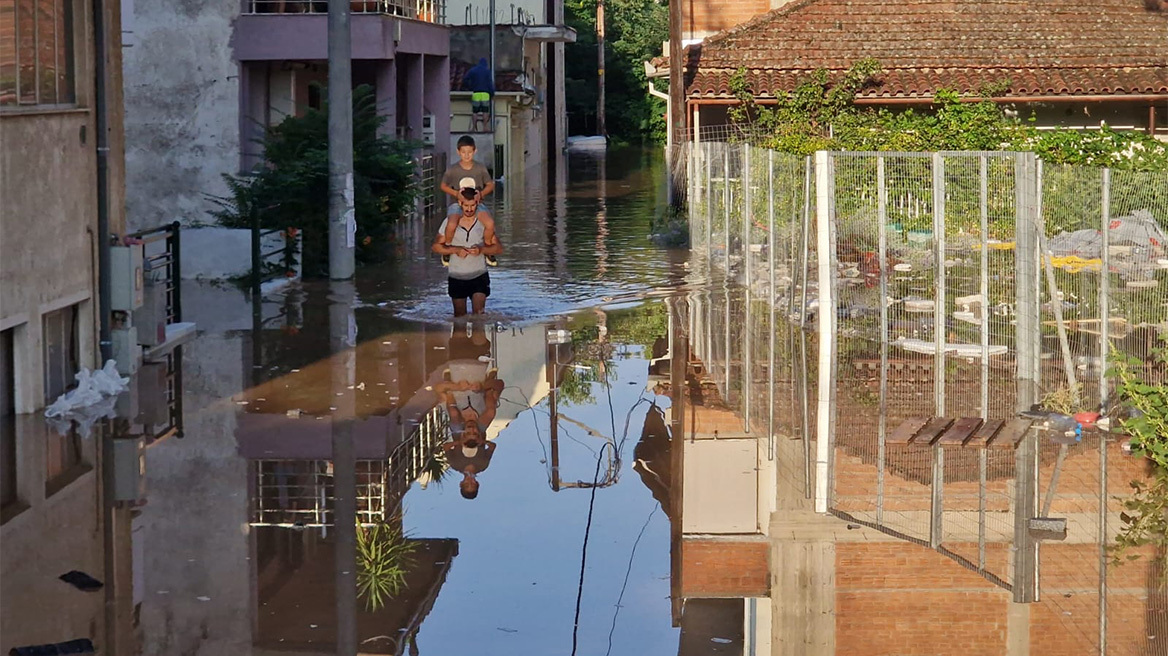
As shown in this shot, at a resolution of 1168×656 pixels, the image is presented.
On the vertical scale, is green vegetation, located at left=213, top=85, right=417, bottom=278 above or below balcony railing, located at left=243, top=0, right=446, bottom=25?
below

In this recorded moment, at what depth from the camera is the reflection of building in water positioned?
747 cm

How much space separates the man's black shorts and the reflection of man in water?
481mm

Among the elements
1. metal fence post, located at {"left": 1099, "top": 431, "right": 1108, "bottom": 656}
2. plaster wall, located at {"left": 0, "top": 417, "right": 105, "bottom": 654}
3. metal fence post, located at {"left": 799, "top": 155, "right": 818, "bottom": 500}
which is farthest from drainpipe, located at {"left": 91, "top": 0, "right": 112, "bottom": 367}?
metal fence post, located at {"left": 1099, "top": 431, "right": 1108, "bottom": 656}

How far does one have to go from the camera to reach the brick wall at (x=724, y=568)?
26.8ft

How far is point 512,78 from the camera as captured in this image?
50406mm

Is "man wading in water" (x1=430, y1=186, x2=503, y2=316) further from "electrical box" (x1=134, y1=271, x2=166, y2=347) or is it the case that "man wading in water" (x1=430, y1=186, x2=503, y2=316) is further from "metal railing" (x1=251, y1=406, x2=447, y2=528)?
"metal railing" (x1=251, y1=406, x2=447, y2=528)

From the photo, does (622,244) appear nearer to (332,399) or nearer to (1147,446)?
(332,399)

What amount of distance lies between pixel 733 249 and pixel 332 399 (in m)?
10.5

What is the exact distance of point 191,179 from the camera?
2805 centimetres

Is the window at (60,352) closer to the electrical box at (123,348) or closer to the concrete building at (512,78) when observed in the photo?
the electrical box at (123,348)

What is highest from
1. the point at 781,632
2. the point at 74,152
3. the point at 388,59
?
the point at 388,59

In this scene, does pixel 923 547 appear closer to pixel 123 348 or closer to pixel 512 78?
pixel 123 348

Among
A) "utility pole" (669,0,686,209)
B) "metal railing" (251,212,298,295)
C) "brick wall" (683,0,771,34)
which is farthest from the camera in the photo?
"brick wall" (683,0,771,34)

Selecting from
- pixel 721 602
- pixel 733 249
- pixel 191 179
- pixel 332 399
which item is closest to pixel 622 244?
pixel 733 249
